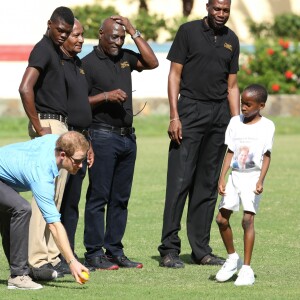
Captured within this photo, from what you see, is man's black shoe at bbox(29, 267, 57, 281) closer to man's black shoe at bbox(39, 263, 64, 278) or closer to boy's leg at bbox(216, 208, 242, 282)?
man's black shoe at bbox(39, 263, 64, 278)

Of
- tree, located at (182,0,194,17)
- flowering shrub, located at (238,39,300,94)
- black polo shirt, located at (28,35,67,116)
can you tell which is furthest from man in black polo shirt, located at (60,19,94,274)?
tree, located at (182,0,194,17)

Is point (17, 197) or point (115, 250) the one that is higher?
point (17, 197)

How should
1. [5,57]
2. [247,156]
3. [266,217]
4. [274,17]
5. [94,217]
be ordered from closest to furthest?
[247,156] → [94,217] → [266,217] → [5,57] → [274,17]

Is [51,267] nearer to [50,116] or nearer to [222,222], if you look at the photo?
[50,116]

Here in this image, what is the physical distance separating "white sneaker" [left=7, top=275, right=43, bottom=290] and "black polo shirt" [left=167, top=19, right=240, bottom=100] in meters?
2.52

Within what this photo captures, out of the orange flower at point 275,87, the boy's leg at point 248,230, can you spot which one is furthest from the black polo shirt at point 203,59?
the orange flower at point 275,87

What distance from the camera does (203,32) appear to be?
1055cm

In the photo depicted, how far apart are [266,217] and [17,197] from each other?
5.20 meters

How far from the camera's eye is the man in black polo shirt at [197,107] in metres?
10.5

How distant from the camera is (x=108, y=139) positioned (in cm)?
1022

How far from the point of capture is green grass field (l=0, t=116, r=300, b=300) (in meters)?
8.80

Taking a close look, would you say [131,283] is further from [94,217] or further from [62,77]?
[62,77]

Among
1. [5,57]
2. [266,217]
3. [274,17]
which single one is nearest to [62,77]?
[266,217]

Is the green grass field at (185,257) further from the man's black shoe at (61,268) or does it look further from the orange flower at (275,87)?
the orange flower at (275,87)
